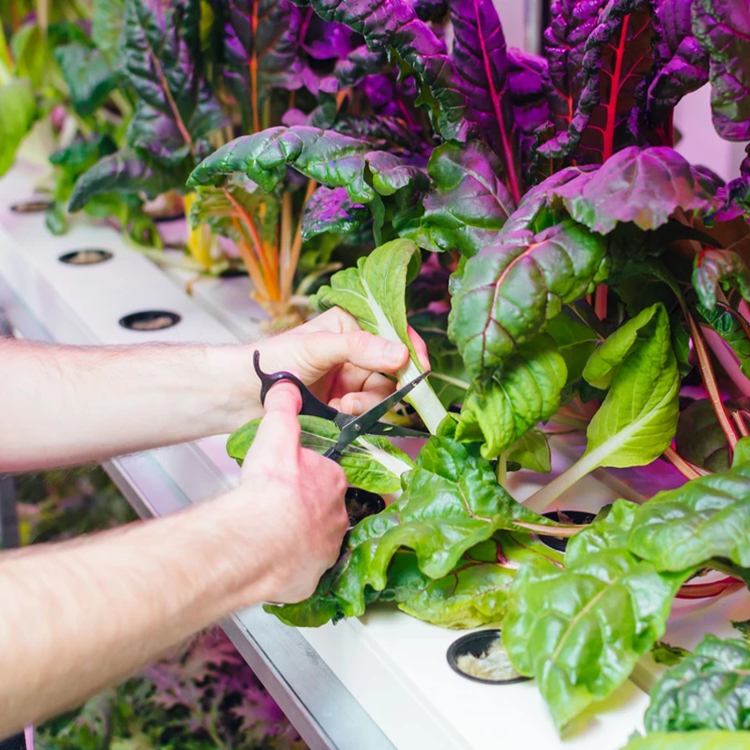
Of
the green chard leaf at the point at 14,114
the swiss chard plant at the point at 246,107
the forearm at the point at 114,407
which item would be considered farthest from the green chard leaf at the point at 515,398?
the green chard leaf at the point at 14,114

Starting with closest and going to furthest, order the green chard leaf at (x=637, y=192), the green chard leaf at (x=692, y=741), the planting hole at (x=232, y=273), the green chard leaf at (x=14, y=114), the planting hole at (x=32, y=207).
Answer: the green chard leaf at (x=692, y=741) < the green chard leaf at (x=637, y=192) < the planting hole at (x=232, y=273) < the green chard leaf at (x=14, y=114) < the planting hole at (x=32, y=207)

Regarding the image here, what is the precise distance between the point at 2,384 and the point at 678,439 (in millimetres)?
716

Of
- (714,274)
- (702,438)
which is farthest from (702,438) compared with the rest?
(714,274)

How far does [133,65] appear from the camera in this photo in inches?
52.1

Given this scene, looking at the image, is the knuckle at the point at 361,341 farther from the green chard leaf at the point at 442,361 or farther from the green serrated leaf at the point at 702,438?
the green serrated leaf at the point at 702,438

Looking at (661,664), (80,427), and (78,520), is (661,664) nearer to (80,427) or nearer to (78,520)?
(80,427)

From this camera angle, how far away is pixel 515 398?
0.71 metres

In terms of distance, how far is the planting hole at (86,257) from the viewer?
1.56 meters

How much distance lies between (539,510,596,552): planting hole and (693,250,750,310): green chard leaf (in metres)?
0.26

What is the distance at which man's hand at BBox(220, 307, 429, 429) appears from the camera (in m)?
0.87

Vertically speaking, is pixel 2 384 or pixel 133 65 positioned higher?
pixel 133 65

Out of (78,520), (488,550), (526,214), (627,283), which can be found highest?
(526,214)

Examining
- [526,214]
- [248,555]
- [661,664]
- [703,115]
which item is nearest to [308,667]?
[248,555]

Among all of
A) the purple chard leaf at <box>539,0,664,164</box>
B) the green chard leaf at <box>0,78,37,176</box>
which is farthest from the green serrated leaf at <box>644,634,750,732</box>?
the green chard leaf at <box>0,78,37,176</box>
